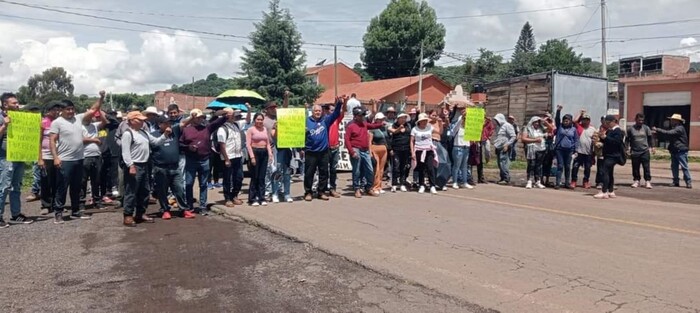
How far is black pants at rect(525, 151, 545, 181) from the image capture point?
1288 cm

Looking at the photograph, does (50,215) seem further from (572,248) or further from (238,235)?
(572,248)

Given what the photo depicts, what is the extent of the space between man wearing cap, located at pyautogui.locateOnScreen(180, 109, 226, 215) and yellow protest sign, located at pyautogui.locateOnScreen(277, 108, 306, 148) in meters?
1.14

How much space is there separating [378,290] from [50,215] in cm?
686

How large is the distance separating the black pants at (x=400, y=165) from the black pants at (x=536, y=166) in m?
3.09

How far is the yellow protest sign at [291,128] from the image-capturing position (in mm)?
10250

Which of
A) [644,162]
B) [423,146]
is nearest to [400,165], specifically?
[423,146]

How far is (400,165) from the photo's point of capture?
12023mm

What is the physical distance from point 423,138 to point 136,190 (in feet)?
19.2

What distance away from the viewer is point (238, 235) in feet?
25.5

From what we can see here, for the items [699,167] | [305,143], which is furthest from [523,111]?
[305,143]

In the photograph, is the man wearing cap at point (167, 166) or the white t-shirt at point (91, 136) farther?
the white t-shirt at point (91, 136)

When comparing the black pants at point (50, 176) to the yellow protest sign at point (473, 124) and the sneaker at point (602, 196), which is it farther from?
the sneaker at point (602, 196)

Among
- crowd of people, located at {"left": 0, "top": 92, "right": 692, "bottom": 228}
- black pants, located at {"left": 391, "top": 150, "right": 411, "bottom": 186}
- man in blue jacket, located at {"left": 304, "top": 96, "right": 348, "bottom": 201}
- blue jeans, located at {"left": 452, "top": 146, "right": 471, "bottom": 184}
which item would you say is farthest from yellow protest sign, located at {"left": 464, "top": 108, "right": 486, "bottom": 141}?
man in blue jacket, located at {"left": 304, "top": 96, "right": 348, "bottom": 201}

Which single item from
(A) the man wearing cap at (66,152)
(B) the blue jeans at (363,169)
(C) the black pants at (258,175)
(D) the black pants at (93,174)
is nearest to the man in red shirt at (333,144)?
(B) the blue jeans at (363,169)
